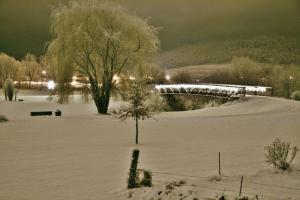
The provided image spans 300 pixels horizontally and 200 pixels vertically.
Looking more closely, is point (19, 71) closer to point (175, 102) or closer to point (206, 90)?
point (175, 102)

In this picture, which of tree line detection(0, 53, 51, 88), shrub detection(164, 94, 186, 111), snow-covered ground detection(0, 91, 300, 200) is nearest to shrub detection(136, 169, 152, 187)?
snow-covered ground detection(0, 91, 300, 200)

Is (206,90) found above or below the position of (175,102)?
above

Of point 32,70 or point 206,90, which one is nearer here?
point 206,90

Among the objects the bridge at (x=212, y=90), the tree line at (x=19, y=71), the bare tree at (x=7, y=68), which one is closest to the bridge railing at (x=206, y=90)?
the bridge at (x=212, y=90)

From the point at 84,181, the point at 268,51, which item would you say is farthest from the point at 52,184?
the point at 268,51

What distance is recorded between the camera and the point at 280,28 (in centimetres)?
17325

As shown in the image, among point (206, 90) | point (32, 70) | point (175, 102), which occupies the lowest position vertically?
point (175, 102)

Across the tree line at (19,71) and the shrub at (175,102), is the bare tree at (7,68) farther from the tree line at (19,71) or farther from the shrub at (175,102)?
the shrub at (175,102)

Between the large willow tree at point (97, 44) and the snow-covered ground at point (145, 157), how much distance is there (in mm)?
7947

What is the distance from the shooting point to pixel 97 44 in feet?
113

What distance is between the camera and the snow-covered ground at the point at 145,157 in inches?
401

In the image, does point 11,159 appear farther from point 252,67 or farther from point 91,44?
point 252,67

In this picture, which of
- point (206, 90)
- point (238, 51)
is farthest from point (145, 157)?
point (238, 51)

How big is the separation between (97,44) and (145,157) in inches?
808
